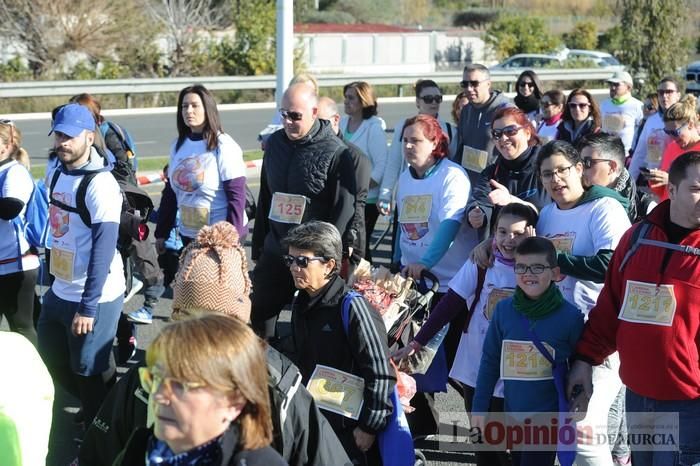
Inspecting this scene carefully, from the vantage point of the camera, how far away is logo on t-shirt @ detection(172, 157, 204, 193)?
708 cm

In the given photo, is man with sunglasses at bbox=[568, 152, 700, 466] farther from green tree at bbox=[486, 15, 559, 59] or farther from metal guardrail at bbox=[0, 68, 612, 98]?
green tree at bbox=[486, 15, 559, 59]

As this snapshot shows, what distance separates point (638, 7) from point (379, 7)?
30.5m

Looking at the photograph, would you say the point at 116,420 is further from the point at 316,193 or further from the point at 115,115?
the point at 115,115

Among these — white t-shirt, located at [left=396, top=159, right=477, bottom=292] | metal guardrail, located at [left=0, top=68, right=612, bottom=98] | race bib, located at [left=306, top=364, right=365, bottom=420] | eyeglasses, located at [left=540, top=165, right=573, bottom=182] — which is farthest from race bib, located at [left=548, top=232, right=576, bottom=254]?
metal guardrail, located at [left=0, top=68, right=612, bottom=98]

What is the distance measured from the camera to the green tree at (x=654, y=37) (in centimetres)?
3209

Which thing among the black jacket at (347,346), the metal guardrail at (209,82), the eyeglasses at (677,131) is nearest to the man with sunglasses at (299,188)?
the black jacket at (347,346)

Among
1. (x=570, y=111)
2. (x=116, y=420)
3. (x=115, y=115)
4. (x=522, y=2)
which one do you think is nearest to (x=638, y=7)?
(x=115, y=115)

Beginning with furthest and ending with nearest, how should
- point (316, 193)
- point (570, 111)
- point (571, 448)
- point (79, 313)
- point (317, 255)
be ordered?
1. point (570, 111)
2. point (316, 193)
3. point (79, 313)
4. point (571, 448)
5. point (317, 255)

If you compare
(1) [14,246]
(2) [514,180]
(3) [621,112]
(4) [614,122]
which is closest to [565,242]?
(2) [514,180]

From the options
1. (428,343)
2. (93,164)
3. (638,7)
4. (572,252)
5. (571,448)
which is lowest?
(571,448)

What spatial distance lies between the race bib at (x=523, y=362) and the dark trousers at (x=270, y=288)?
1.81 metres

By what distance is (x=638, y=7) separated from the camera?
3228 cm

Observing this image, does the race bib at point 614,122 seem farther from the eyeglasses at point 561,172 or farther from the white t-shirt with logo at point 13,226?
the white t-shirt with logo at point 13,226

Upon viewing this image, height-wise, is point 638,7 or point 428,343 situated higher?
point 638,7
